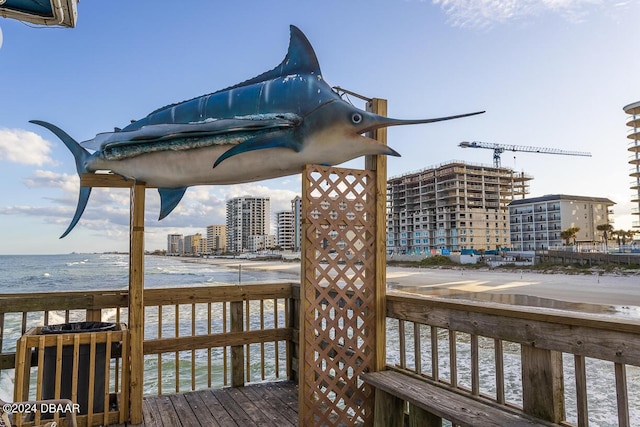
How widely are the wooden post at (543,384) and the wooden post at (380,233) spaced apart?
1.26 metres

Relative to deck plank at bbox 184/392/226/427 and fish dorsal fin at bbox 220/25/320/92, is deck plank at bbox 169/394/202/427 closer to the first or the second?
deck plank at bbox 184/392/226/427

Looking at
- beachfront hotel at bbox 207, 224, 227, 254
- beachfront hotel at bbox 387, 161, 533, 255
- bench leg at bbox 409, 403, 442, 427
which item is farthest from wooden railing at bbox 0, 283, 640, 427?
beachfront hotel at bbox 207, 224, 227, 254

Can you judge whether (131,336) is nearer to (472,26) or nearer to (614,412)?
(614,412)

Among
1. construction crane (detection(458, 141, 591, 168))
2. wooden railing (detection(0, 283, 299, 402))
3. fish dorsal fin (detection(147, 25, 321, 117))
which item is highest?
construction crane (detection(458, 141, 591, 168))

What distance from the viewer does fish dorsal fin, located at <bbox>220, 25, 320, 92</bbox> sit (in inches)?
130

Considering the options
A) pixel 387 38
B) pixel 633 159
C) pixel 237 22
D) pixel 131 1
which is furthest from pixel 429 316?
pixel 633 159

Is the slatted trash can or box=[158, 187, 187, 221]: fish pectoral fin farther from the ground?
box=[158, 187, 187, 221]: fish pectoral fin

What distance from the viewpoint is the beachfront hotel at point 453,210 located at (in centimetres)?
7156

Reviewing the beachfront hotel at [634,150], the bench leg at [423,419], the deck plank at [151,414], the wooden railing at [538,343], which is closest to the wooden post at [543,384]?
the wooden railing at [538,343]

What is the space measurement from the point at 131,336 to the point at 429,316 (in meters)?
2.42

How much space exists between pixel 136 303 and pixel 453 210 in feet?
239

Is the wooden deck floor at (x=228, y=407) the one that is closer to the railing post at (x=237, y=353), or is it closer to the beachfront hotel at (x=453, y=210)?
the railing post at (x=237, y=353)

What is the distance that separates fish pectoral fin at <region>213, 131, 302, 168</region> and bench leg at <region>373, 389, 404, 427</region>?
1925 mm

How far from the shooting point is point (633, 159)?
158 ft
